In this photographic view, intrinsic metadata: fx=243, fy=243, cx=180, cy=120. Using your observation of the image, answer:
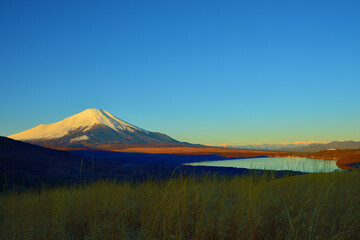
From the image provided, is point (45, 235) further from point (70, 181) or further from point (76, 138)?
point (76, 138)

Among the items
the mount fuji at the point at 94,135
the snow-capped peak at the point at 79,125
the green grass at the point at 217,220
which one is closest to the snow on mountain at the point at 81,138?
the mount fuji at the point at 94,135

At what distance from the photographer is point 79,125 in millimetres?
146250

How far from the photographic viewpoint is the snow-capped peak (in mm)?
135750

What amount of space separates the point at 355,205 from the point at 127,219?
3.90 metres

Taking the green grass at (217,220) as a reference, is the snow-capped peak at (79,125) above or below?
above

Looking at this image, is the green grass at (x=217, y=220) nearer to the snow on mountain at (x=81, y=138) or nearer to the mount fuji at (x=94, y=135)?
the mount fuji at (x=94, y=135)

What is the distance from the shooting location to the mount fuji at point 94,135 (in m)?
105

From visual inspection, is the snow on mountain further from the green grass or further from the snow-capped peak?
the green grass

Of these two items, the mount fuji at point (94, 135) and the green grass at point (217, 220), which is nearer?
the green grass at point (217, 220)

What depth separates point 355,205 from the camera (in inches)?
161

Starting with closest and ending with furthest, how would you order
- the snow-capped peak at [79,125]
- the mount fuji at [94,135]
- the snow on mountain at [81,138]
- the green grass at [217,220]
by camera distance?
the green grass at [217,220] → the mount fuji at [94,135] → the snow on mountain at [81,138] → the snow-capped peak at [79,125]

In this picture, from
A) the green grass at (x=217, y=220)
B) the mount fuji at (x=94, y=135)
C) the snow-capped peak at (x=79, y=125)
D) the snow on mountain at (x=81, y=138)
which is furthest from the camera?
the snow-capped peak at (x=79, y=125)

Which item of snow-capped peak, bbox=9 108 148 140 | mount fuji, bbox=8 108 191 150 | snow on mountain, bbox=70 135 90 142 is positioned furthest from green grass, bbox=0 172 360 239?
snow-capped peak, bbox=9 108 148 140

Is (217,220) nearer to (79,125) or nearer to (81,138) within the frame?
A: (81,138)
